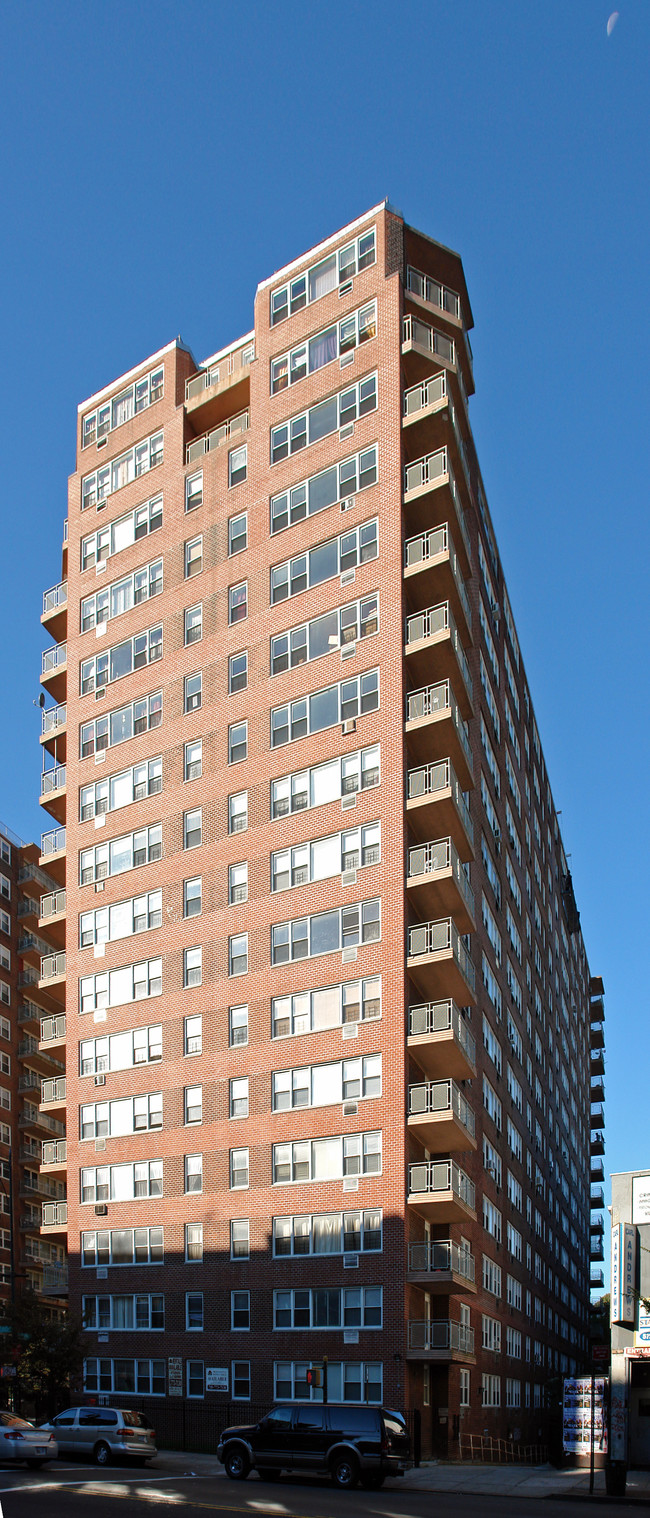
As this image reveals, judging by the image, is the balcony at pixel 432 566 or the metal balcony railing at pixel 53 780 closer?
the balcony at pixel 432 566

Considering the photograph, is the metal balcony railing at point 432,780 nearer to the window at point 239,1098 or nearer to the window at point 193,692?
the window at point 193,692

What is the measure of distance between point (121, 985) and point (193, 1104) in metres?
5.82

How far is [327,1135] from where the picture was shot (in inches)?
1587

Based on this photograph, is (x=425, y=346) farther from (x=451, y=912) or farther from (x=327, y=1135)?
(x=327, y=1135)

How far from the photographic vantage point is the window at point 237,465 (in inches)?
1962

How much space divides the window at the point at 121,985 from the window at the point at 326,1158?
841 cm

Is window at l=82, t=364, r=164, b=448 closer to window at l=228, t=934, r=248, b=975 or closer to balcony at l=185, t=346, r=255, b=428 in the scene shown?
balcony at l=185, t=346, r=255, b=428

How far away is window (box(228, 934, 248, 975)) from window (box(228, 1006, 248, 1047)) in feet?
3.85

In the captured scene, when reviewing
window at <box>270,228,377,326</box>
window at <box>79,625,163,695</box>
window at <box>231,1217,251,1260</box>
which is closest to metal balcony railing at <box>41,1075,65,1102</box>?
window at <box>231,1217,251,1260</box>

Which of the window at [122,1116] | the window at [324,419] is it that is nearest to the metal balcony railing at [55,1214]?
the window at [122,1116]

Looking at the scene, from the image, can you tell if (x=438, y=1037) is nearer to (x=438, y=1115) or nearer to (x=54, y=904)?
(x=438, y=1115)

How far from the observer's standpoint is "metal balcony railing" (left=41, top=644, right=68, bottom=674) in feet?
184

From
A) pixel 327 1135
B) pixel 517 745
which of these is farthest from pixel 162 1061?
pixel 517 745

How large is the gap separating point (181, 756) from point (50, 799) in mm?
8729
